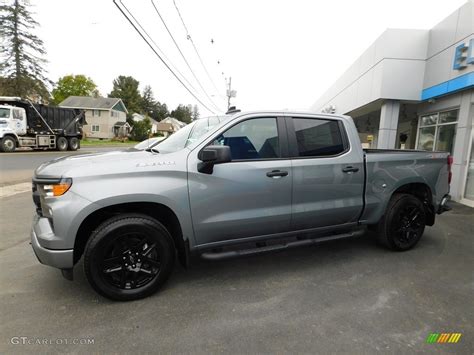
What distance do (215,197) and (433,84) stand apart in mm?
9289

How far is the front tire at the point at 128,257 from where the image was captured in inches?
101

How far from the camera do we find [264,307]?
8.80ft

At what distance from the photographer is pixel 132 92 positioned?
80.3m

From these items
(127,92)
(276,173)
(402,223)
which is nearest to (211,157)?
(276,173)

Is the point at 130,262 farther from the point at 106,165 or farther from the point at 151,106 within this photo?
the point at 151,106

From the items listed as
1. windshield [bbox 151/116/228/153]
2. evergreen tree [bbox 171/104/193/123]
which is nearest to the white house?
windshield [bbox 151/116/228/153]

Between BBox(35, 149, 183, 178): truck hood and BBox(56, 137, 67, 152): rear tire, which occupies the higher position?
BBox(35, 149, 183, 178): truck hood

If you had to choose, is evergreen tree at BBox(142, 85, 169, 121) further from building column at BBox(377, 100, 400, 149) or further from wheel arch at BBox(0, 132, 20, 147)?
building column at BBox(377, 100, 400, 149)

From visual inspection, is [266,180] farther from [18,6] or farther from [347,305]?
[18,6]

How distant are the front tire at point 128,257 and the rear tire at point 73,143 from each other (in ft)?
77.0

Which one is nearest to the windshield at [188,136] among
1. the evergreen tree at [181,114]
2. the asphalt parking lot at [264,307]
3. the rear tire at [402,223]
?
the asphalt parking lot at [264,307]

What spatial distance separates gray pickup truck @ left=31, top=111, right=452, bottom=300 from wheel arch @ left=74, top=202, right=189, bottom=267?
1cm

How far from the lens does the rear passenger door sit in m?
3.28

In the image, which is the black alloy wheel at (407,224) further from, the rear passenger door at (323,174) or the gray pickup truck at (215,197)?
the rear passenger door at (323,174)
